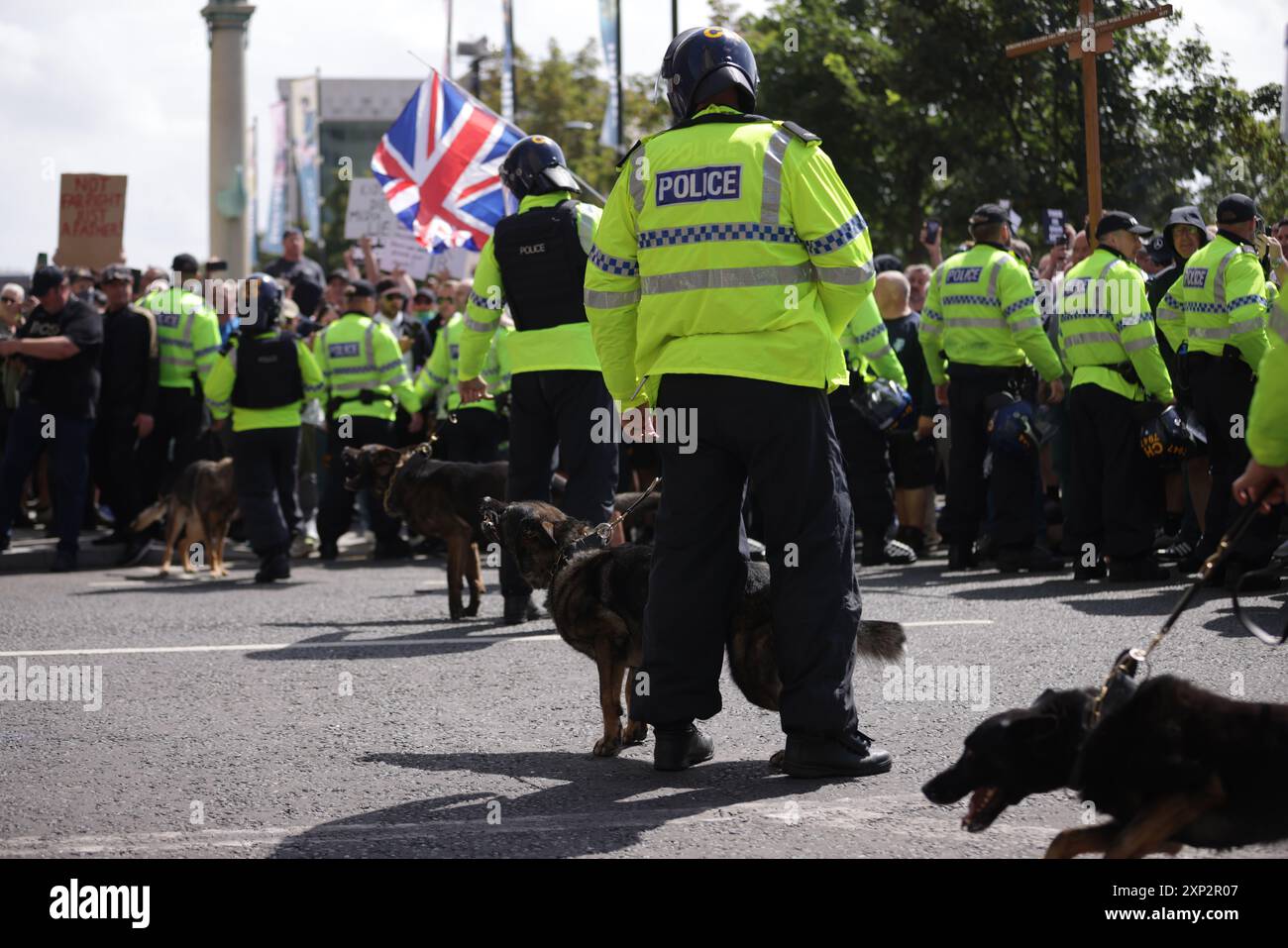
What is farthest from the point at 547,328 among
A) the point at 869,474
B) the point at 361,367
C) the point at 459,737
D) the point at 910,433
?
the point at 361,367

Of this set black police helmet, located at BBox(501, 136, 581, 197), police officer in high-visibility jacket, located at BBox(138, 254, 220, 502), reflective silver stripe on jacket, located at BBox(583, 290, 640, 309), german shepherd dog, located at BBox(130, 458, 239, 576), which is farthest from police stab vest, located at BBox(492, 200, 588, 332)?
police officer in high-visibility jacket, located at BBox(138, 254, 220, 502)

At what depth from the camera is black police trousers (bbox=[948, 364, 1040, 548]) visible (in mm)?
12039

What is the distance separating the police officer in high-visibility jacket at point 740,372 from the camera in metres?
5.63

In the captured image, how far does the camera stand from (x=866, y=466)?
42.5ft

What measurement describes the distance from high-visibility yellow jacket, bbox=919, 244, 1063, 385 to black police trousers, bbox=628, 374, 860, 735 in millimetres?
6318

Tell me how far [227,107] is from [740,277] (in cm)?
2509

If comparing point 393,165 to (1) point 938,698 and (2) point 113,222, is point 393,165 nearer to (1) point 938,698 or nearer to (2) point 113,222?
(2) point 113,222

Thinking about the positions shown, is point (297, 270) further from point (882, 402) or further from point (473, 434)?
point (882, 402)

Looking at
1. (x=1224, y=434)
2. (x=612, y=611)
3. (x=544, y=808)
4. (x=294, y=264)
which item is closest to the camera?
(x=544, y=808)

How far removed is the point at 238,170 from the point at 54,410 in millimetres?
15288

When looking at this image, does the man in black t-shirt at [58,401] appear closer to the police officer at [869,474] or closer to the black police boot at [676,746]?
the police officer at [869,474]

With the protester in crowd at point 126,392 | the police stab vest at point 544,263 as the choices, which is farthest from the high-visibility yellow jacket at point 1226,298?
the protester in crowd at point 126,392

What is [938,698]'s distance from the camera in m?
7.12

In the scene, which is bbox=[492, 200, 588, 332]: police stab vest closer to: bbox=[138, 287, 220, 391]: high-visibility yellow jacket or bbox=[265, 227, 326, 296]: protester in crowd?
bbox=[138, 287, 220, 391]: high-visibility yellow jacket
